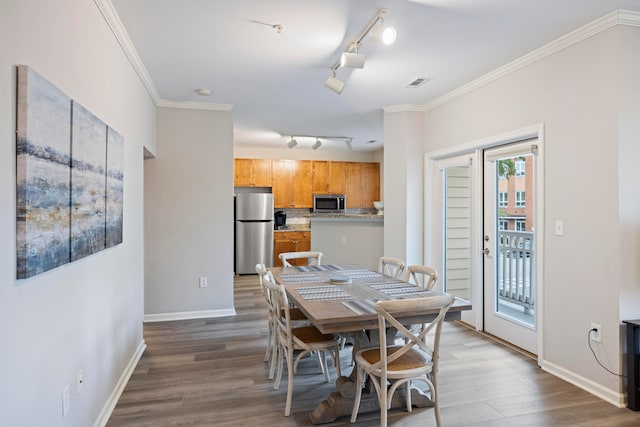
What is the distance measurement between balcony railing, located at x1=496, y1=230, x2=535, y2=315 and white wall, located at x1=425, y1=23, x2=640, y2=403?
14.7 inches

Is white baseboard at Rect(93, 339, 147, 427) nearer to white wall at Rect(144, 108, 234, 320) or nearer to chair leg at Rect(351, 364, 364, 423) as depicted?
white wall at Rect(144, 108, 234, 320)

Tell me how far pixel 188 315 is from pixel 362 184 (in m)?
4.78

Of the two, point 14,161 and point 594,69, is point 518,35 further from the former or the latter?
point 14,161

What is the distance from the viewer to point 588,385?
2723 millimetres

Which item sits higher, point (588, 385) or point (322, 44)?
point (322, 44)

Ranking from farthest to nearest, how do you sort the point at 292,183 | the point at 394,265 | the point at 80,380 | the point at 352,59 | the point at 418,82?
the point at 292,183 → the point at 418,82 → the point at 394,265 → the point at 352,59 → the point at 80,380

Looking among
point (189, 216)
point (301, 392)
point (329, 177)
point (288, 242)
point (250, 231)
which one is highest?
point (329, 177)

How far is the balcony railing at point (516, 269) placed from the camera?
3457 mm

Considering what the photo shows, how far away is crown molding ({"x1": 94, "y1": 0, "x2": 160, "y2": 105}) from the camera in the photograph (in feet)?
7.58

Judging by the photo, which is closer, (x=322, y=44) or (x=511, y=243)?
(x=322, y=44)

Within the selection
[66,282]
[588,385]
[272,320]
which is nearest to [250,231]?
[272,320]

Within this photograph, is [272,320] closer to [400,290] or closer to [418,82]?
[400,290]

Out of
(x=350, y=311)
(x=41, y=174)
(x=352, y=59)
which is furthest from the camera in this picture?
(x=352, y=59)

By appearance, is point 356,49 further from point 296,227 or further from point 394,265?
point 296,227
